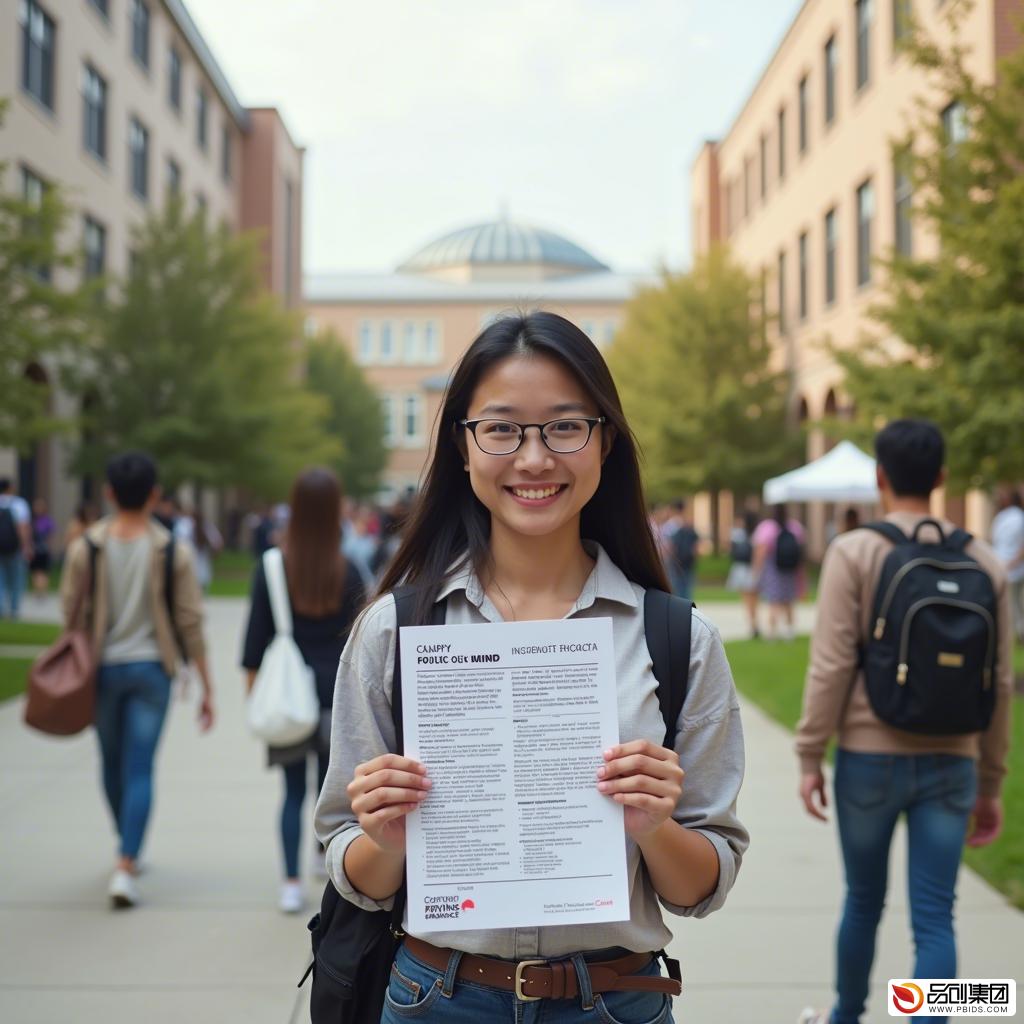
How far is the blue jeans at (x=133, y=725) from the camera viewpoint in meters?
5.61

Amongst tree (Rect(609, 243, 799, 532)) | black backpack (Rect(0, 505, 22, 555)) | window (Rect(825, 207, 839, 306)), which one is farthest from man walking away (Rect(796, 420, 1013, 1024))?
tree (Rect(609, 243, 799, 532))

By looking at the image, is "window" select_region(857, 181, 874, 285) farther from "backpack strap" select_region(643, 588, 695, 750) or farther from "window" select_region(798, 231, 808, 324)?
→ "backpack strap" select_region(643, 588, 695, 750)

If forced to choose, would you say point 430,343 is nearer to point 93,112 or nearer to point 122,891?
point 93,112

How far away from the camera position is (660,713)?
6.90ft

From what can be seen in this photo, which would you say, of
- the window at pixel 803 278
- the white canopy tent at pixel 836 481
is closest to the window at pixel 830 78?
the window at pixel 803 278

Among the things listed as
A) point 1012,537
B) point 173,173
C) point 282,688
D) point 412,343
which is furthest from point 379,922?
point 412,343

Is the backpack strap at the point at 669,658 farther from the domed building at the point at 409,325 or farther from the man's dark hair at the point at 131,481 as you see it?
the domed building at the point at 409,325

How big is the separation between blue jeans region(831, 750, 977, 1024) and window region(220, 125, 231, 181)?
4751cm

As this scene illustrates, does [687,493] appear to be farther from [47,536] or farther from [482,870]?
[482,870]

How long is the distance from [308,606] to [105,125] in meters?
30.0

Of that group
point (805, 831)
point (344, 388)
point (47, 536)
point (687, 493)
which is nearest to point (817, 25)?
point (687, 493)

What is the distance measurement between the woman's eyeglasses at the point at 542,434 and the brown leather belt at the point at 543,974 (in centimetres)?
89

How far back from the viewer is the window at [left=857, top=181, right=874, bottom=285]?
2755cm

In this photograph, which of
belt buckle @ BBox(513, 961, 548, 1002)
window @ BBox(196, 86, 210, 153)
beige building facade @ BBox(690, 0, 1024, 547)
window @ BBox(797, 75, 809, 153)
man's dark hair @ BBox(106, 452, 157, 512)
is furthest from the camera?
window @ BBox(196, 86, 210, 153)
